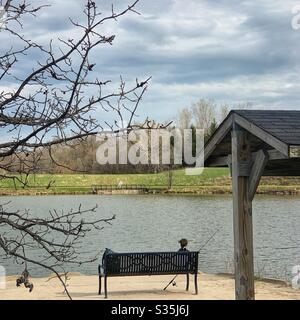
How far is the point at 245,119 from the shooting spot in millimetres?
6543

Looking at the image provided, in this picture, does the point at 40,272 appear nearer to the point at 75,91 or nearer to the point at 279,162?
the point at 279,162

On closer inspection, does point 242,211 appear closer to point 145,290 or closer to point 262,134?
point 262,134

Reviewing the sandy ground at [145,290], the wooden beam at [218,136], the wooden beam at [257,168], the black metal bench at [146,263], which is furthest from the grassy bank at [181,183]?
the wooden beam at [257,168]

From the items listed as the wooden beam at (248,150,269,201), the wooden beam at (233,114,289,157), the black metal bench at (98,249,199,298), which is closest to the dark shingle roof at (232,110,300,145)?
the wooden beam at (233,114,289,157)

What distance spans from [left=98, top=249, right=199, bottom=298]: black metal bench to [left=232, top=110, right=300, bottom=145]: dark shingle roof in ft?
9.74

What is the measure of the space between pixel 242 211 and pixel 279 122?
116 centimetres

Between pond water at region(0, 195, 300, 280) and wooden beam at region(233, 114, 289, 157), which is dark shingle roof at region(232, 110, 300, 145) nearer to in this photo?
wooden beam at region(233, 114, 289, 157)

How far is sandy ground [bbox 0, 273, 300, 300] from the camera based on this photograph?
904cm

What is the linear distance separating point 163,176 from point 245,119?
54.5 metres

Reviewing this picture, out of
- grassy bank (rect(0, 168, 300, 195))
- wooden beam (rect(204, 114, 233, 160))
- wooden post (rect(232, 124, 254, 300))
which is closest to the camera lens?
wooden post (rect(232, 124, 254, 300))

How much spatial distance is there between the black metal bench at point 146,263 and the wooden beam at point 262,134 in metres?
3.05

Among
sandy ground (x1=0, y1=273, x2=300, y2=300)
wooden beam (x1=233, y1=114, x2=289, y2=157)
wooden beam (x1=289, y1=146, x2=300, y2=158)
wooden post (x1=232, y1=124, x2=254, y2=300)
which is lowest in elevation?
sandy ground (x1=0, y1=273, x2=300, y2=300)
